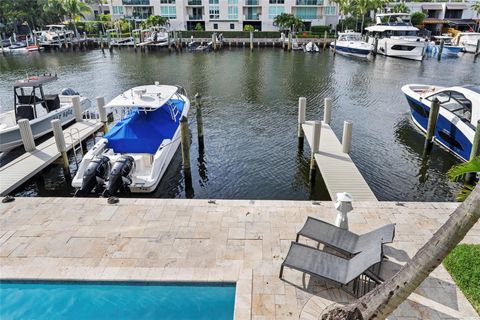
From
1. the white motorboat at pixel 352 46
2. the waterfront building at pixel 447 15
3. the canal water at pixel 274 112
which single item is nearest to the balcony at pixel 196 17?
the canal water at pixel 274 112

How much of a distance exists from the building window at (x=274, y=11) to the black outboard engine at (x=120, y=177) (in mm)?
67171

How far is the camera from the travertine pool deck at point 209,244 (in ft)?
22.5

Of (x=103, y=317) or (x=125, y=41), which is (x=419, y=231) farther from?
(x=125, y=41)

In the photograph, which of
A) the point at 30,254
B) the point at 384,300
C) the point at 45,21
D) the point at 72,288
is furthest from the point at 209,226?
the point at 45,21

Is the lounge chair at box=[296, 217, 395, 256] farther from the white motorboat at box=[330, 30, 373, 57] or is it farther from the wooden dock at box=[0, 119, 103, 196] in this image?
the white motorboat at box=[330, 30, 373, 57]

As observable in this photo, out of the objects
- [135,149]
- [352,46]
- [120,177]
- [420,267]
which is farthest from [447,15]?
[420,267]

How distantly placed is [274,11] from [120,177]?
68.5m

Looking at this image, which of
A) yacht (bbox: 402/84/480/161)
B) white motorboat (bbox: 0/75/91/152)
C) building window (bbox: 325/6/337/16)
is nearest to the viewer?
yacht (bbox: 402/84/480/161)

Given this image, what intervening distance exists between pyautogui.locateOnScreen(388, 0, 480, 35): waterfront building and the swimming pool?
75679 mm

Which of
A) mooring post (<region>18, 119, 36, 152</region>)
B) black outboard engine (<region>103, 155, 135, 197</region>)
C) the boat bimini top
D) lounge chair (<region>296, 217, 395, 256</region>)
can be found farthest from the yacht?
mooring post (<region>18, 119, 36, 152</region>)

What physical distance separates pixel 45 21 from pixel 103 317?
8053cm

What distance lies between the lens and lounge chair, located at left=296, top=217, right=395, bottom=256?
7527mm

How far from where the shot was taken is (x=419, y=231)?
8984 mm

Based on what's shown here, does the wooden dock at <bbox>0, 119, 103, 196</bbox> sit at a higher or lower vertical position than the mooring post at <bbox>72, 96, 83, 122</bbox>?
lower
